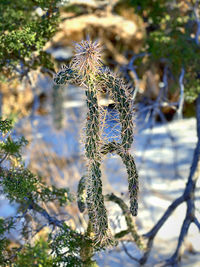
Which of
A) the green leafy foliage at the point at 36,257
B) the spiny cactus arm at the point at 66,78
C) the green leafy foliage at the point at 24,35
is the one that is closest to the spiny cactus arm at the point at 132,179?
the spiny cactus arm at the point at 66,78

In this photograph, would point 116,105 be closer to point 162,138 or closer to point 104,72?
point 104,72

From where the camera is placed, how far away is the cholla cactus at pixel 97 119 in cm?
228

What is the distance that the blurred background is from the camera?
4.17 m

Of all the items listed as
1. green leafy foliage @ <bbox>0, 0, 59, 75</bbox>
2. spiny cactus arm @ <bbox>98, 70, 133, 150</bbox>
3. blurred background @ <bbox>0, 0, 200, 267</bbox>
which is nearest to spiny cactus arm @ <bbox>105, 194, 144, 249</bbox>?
blurred background @ <bbox>0, 0, 200, 267</bbox>

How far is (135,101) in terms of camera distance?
6.48 meters

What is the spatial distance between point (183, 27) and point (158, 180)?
9.54 ft

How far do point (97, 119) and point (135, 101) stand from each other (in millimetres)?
4218

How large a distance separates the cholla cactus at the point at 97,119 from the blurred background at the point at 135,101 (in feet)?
0.39

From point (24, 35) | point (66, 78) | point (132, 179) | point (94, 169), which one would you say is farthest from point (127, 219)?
point (24, 35)

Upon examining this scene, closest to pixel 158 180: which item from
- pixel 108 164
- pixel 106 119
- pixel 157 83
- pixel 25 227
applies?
pixel 108 164

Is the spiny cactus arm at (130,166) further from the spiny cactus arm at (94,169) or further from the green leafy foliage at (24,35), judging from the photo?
the green leafy foliage at (24,35)

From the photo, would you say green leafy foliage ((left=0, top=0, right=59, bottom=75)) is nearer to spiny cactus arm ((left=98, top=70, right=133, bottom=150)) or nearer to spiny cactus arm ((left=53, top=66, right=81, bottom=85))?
spiny cactus arm ((left=53, top=66, right=81, bottom=85))

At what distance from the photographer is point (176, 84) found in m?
5.04

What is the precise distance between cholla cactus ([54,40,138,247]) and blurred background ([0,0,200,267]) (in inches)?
4.7
